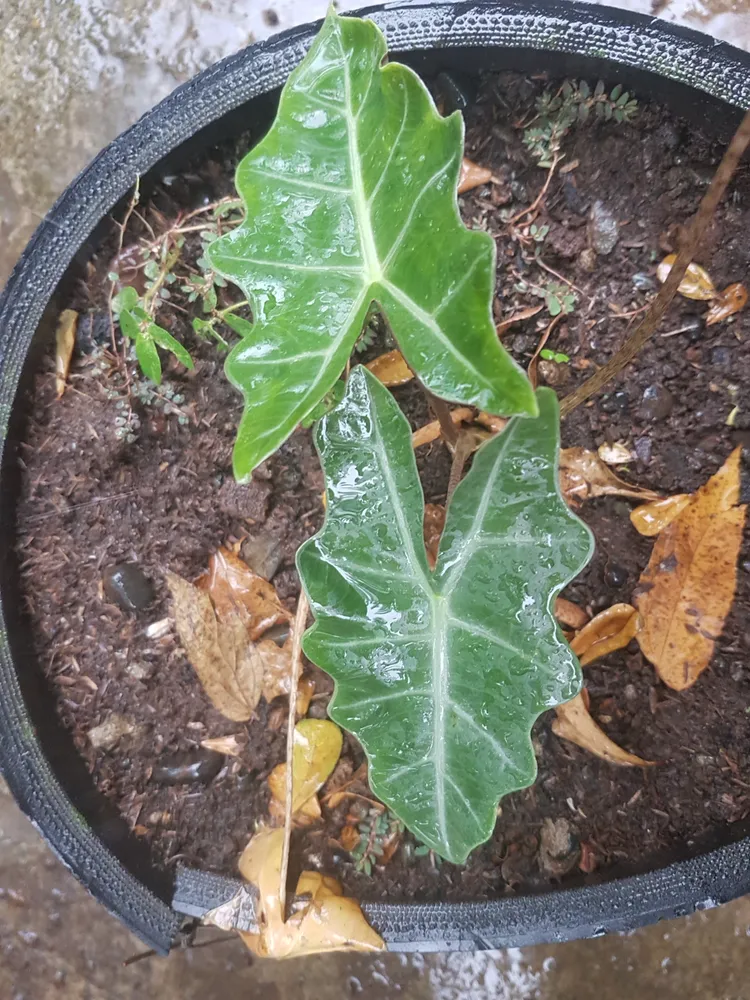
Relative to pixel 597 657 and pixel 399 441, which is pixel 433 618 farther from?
pixel 597 657

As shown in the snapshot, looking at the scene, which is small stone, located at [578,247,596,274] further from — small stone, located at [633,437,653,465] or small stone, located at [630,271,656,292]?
small stone, located at [633,437,653,465]

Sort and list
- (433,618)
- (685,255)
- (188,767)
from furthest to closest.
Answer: (188,767), (433,618), (685,255)

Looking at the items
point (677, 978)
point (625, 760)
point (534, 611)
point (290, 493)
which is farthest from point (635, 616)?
point (677, 978)

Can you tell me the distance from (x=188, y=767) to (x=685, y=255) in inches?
38.2

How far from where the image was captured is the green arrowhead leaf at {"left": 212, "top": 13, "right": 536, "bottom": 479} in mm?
598

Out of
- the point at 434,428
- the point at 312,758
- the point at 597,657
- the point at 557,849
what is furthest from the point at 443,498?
the point at 557,849

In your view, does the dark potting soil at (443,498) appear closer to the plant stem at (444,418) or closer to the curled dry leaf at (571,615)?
the curled dry leaf at (571,615)

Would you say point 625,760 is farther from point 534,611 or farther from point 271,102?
point 271,102

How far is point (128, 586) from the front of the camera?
3.59 feet

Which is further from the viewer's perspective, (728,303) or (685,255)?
(728,303)

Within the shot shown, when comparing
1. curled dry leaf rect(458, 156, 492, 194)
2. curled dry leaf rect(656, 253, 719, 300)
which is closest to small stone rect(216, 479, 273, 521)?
curled dry leaf rect(458, 156, 492, 194)

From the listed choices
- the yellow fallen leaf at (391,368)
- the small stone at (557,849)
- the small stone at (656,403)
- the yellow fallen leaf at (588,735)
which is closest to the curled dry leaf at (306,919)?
the small stone at (557,849)

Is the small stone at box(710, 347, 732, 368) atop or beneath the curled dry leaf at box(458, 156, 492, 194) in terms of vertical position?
beneath

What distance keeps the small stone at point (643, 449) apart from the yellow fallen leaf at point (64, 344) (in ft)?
2.83
